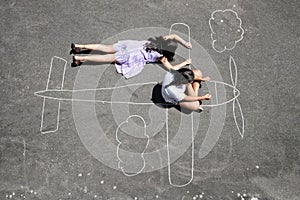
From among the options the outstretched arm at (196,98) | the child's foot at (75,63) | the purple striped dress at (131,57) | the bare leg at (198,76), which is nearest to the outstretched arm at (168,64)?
the purple striped dress at (131,57)

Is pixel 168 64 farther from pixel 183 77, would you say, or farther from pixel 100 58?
pixel 100 58

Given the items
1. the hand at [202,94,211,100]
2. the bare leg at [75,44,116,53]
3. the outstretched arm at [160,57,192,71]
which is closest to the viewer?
the hand at [202,94,211,100]

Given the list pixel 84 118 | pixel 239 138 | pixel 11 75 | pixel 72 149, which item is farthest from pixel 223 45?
pixel 11 75

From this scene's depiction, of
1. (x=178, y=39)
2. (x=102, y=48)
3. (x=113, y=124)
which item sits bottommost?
(x=113, y=124)

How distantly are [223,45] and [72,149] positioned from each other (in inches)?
104

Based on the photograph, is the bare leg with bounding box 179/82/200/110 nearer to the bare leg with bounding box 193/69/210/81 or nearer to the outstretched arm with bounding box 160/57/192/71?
the bare leg with bounding box 193/69/210/81

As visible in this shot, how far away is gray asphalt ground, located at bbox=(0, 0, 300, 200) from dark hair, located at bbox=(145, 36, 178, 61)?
381 millimetres

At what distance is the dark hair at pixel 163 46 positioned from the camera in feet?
17.5

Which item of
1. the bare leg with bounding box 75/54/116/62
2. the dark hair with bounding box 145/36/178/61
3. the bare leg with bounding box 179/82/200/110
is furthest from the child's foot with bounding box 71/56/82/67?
the bare leg with bounding box 179/82/200/110

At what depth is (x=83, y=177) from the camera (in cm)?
507

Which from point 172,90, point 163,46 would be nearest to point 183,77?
point 172,90

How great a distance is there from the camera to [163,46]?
5402 millimetres

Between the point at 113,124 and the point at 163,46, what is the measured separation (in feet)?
4.23

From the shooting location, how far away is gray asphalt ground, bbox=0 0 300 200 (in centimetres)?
507
